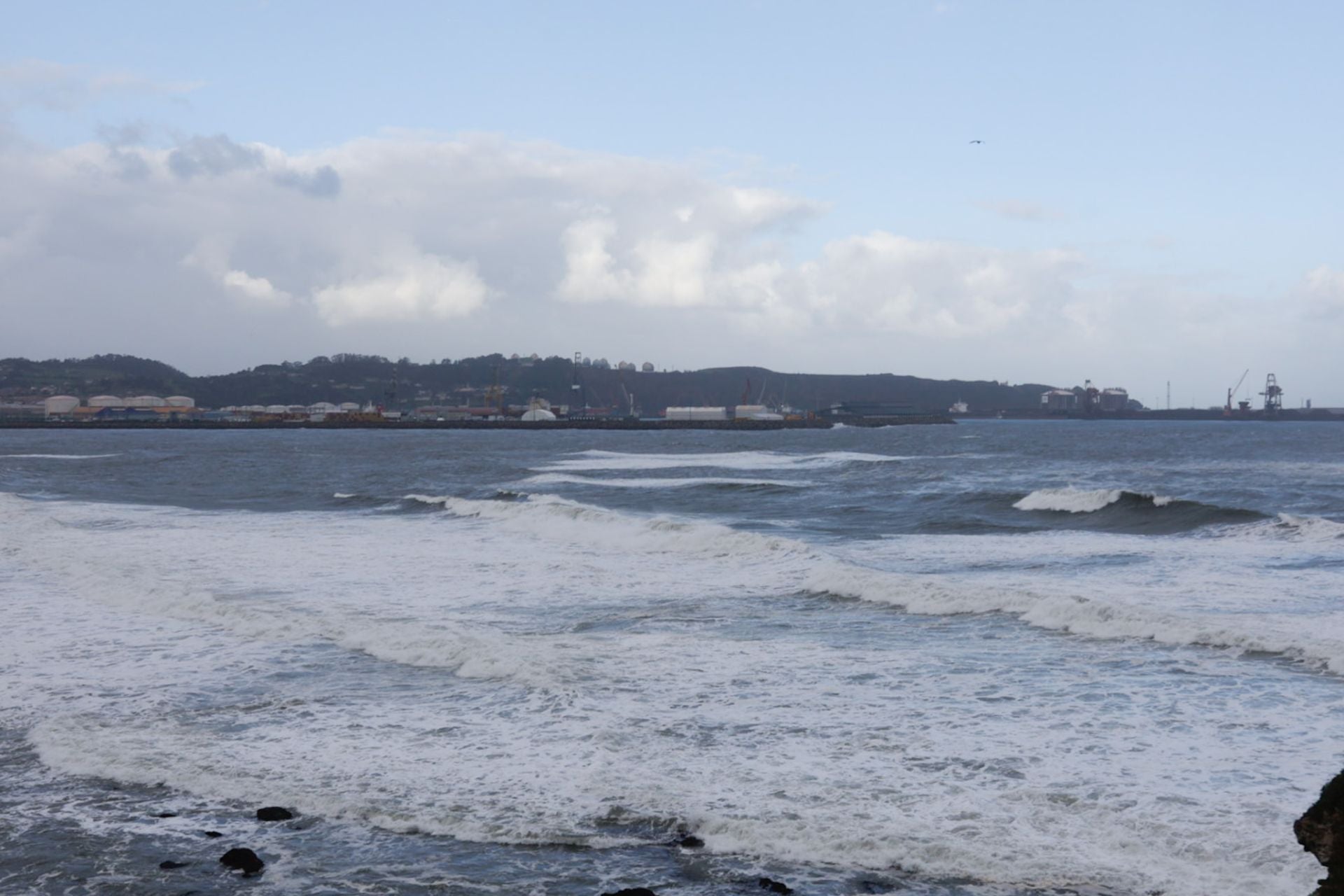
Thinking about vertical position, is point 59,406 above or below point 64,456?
above

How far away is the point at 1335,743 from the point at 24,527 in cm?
2569

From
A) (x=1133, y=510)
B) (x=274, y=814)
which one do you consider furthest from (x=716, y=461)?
(x=274, y=814)

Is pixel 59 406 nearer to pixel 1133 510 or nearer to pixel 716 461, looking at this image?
pixel 716 461

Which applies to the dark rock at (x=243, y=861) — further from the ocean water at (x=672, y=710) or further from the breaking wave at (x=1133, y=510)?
the breaking wave at (x=1133, y=510)

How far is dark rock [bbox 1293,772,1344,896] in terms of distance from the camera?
4406 millimetres

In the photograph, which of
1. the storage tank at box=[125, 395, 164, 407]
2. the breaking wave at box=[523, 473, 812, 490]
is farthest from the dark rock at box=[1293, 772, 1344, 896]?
the storage tank at box=[125, 395, 164, 407]

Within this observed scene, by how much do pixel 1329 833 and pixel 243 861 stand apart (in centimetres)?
527

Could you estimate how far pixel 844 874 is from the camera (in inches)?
249

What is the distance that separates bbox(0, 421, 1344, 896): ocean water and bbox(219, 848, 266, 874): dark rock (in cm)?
9

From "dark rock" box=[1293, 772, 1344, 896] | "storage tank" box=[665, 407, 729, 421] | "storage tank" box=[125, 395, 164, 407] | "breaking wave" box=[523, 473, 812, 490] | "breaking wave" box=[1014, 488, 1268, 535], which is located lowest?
"breaking wave" box=[523, 473, 812, 490]

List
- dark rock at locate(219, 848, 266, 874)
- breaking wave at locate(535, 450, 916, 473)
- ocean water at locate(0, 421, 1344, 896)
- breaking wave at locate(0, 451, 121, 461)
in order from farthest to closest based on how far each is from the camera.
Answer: breaking wave at locate(0, 451, 121, 461) → breaking wave at locate(535, 450, 916, 473) → ocean water at locate(0, 421, 1344, 896) → dark rock at locate(219, 848, 266, 874)

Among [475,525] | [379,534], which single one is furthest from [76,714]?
[475,525]

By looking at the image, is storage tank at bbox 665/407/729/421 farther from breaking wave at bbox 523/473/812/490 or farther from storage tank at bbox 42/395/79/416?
breaking wave at bbox 523/473/812/490

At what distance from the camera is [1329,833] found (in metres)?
4.45
